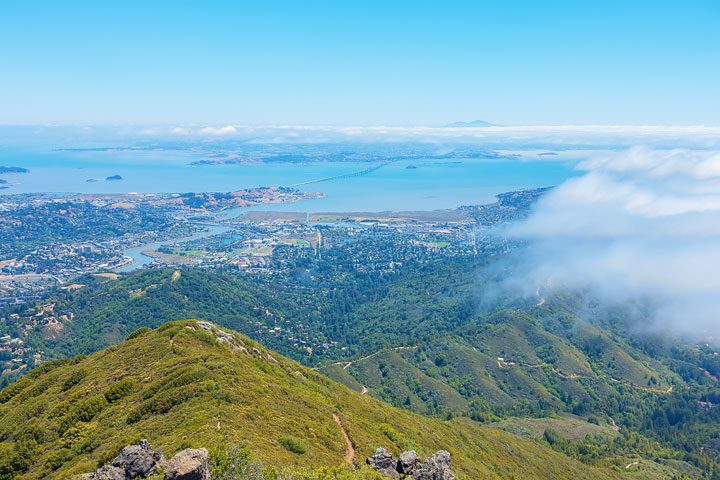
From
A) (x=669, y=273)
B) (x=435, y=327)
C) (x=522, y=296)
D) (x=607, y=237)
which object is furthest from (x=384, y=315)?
(x=607, y=237)

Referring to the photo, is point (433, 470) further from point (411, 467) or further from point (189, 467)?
point (189, 467)

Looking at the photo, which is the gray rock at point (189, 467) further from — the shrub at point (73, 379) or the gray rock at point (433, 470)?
the shrub at point (73, 379)

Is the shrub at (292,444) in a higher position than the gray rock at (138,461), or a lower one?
lower

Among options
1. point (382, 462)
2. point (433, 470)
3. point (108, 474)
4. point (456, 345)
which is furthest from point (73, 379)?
point (456, 345)

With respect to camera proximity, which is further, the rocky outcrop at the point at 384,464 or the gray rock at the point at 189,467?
the rocky outcrop at the point at 384,464

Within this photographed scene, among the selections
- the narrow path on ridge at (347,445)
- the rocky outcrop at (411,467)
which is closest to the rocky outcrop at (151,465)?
the rocky outcrop at (411,467)

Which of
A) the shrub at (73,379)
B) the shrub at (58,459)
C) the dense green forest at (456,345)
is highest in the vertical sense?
the shrub at (58,459)

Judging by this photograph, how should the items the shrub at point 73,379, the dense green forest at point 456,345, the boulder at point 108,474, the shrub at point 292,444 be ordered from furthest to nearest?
the dense green forest at point 456,345, the shrub at point 73,379, the shrub at point 292,444, the boulder at point 108,474

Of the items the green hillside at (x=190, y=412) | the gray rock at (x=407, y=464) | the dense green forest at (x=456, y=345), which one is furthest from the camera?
the dense green forest at (x=456, y=345)
